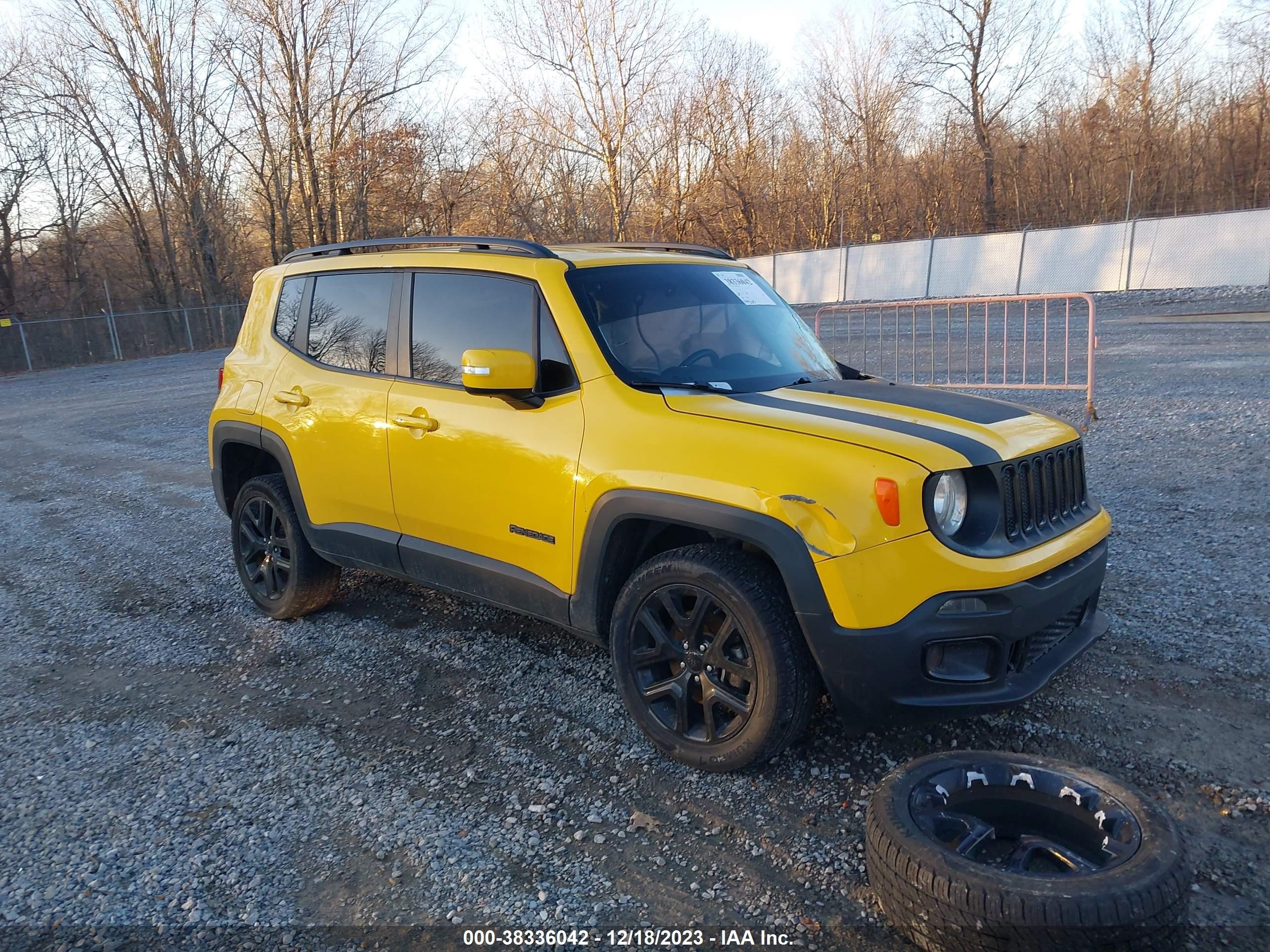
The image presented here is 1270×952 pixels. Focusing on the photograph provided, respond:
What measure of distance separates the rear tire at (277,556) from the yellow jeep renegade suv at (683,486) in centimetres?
6

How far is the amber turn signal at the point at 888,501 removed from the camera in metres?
2.69

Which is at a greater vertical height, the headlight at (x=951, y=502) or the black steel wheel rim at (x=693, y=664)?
the headlight at (x=951, y=502)

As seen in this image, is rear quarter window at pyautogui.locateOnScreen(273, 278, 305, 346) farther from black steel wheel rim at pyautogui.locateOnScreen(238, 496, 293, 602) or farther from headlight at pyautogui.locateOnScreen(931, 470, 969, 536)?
headlight at pyautogui.locateOnScreen(931, 470, 969, 536)

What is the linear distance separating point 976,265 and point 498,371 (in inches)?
1097

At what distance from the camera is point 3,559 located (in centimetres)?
661

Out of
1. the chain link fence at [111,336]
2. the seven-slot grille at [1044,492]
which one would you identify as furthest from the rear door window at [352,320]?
Result: the chain link fence at [111,336]

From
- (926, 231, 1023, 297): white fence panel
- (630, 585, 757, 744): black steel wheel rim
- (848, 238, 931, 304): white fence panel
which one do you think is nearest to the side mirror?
(630, 585, 757, 744): black steel wheel rim

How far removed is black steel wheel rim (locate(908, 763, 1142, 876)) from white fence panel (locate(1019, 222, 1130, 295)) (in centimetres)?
2539

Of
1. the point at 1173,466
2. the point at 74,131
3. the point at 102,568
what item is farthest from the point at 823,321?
the point at 74,131

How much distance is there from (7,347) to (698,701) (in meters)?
34.6

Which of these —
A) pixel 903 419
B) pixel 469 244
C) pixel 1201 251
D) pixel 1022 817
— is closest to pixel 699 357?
pixel 903 419

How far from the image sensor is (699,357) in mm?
3693

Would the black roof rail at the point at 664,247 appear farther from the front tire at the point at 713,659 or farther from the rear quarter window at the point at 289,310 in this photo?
the front tire at the point at 713,659

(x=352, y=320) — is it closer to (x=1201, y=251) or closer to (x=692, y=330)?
(x=692, y=330)
